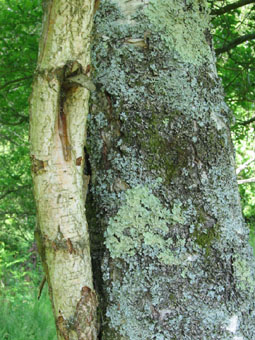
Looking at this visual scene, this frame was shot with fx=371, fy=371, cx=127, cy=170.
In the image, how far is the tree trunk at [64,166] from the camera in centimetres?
88

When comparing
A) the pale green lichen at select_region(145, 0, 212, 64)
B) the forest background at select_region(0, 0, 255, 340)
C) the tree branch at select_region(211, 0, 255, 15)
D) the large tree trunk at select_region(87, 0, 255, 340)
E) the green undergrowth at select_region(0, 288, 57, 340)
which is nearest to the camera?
the large tree trunk at select_region(87, 0, 255, 340)

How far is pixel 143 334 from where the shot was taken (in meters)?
0.99

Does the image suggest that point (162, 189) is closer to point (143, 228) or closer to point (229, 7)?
point (143, 228)

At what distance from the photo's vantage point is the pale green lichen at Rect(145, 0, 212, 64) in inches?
44.8

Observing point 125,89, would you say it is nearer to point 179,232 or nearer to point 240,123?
point 179,232

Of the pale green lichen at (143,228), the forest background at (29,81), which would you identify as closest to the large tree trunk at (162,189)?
the pale green lichen at (143,228)

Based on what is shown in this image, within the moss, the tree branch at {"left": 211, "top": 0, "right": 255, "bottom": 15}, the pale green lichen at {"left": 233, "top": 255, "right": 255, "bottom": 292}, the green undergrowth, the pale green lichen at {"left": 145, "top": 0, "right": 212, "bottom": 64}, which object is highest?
the tree branch at {"left": 211, "top": 0, "right": 255, "bottom": 15}

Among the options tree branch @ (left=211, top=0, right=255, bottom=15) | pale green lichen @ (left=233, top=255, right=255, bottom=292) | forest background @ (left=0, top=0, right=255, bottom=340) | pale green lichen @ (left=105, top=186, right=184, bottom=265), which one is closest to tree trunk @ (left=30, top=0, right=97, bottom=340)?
pale green lichen @ (left=105, top=186, right=184, bottom=265)

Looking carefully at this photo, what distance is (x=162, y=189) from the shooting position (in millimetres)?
1039

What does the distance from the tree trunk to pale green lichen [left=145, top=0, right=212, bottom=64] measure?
0.31 meters

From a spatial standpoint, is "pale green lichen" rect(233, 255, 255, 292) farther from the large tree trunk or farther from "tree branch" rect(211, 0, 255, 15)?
"tree branch" rect(211, 0, 255, 15)

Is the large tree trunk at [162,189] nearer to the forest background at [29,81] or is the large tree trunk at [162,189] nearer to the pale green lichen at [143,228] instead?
the pale green lichen at [143,228]

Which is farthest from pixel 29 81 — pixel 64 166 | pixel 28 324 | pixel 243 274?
pixel 243 274

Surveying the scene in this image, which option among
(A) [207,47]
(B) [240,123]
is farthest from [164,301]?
(B) [240,123]
